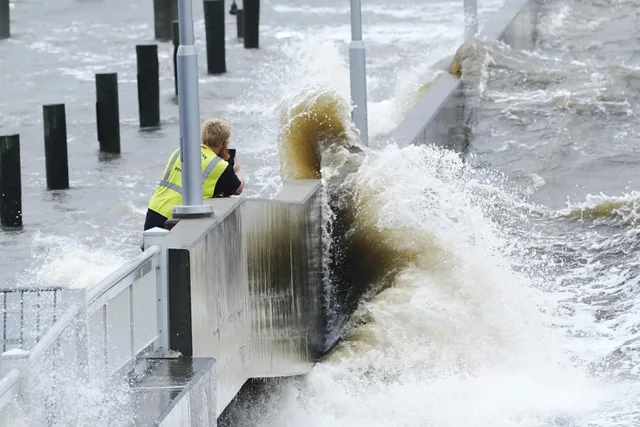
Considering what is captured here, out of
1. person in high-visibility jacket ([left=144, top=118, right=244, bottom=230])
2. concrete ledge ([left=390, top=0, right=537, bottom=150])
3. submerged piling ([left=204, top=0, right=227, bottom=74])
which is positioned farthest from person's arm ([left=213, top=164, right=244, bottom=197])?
submerged piling ([left=204, top=0, right=227, bottom=74])

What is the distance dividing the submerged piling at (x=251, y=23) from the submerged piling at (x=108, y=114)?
10731mm

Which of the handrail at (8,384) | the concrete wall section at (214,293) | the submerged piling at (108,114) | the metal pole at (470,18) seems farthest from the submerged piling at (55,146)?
the handrail at (8,384)

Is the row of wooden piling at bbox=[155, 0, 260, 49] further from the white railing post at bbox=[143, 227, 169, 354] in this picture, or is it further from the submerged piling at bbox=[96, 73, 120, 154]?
the white railing post at bbox=[143, 227, 169, 354]

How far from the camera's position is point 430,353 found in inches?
464

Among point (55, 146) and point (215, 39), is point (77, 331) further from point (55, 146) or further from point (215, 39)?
point (215, 39)

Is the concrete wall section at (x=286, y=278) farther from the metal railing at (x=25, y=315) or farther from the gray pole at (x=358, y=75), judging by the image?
the metal railing at (x=25, y=315)

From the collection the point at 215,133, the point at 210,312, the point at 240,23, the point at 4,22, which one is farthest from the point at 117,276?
the point at 240,23

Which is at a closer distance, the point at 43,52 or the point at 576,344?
the point at 576,344

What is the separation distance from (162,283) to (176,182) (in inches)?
69.6

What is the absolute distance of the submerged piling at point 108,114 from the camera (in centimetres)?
2053

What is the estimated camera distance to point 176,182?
982cm

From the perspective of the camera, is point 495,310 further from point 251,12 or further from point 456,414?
point 251,12

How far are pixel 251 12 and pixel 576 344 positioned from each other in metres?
20.5

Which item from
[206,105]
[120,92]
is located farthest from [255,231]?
[120,92]
